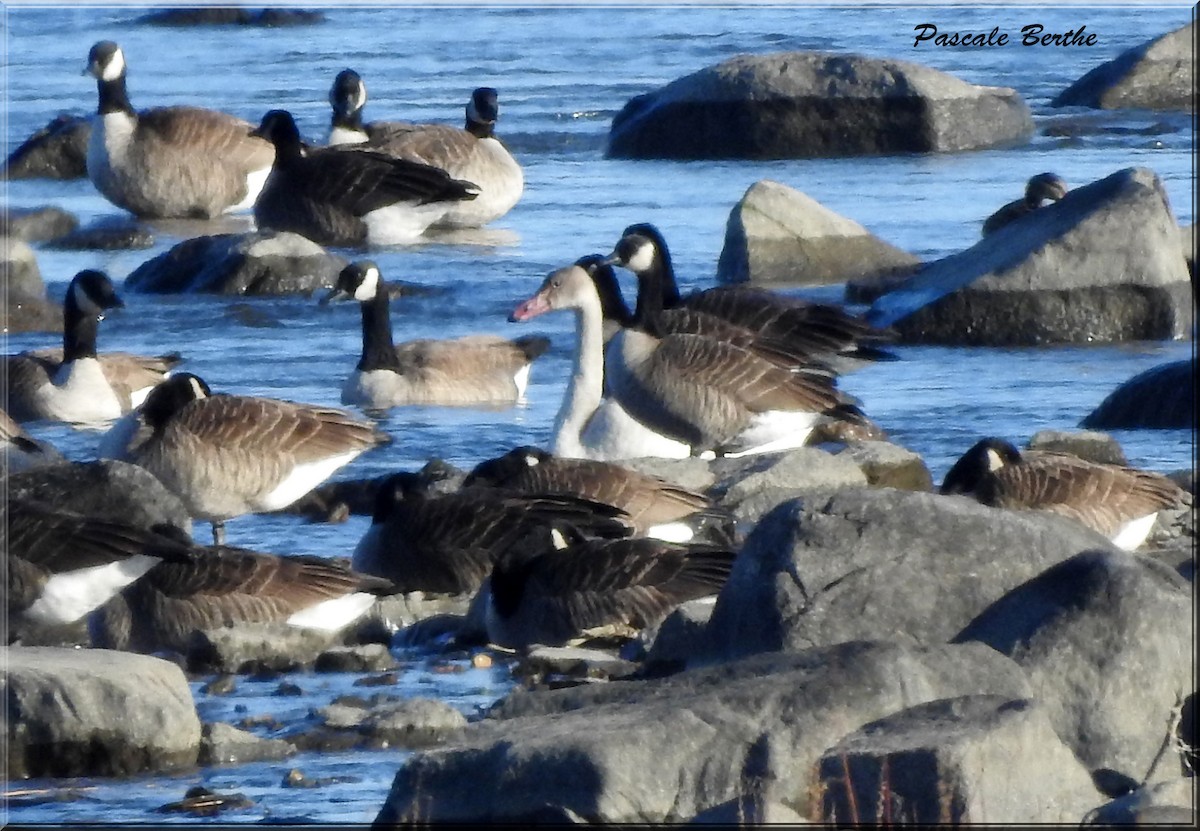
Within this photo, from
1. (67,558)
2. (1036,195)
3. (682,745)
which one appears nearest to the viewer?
(682,745)

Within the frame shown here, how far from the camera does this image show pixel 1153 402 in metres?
12.2

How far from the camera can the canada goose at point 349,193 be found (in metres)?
20.6

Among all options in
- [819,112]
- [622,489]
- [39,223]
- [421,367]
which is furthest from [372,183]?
[622,489]

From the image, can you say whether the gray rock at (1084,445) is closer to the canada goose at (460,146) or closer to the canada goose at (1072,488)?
the canada goose at (1072,488)

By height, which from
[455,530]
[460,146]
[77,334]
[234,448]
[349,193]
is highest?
[460,146]

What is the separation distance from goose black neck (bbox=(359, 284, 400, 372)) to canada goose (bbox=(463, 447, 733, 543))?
4108 millimetres

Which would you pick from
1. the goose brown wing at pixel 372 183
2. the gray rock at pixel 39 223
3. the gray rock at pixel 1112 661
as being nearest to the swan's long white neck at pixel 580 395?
the gray rock at pixel 1112 661

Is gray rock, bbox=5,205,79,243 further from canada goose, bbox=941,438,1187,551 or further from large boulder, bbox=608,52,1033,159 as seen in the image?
canada goose, bbox=941,438,1187,551

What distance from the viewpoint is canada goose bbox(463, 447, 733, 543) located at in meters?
10.0

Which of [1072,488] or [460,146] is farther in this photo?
[460,146]

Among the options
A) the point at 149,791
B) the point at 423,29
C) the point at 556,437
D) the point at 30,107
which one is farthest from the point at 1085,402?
the point at 423,29

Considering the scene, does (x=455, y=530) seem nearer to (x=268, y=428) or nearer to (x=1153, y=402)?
(x=268, y=428)

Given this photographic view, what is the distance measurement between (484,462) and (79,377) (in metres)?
3.99

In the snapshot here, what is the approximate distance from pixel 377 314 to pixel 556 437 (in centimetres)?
249
